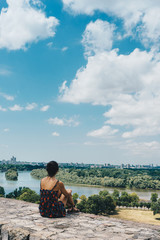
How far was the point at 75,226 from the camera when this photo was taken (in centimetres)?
525

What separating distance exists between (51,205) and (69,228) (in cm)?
88

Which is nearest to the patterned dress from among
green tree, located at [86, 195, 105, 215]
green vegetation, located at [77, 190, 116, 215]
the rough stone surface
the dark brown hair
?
the rough stone surface

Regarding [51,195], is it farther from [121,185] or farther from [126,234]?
[121,185]

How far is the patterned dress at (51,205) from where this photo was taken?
571cm

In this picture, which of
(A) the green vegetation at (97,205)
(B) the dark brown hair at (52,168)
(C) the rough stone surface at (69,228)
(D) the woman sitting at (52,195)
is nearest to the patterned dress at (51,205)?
(D) the woman sitting at (52,195)

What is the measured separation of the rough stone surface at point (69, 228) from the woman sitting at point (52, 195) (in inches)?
7.0

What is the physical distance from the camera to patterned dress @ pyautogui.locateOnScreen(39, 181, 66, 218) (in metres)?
5.71

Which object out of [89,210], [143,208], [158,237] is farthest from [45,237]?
[143,208]

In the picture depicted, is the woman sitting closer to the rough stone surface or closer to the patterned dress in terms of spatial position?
the patterned dress

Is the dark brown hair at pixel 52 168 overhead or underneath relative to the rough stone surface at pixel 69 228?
overhead

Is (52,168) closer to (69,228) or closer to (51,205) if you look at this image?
(51,205)

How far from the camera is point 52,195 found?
571cm

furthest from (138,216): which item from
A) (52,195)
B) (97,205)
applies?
(52,195)

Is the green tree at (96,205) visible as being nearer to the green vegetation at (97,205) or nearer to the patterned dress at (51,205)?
the green vegetation at (97,205)
